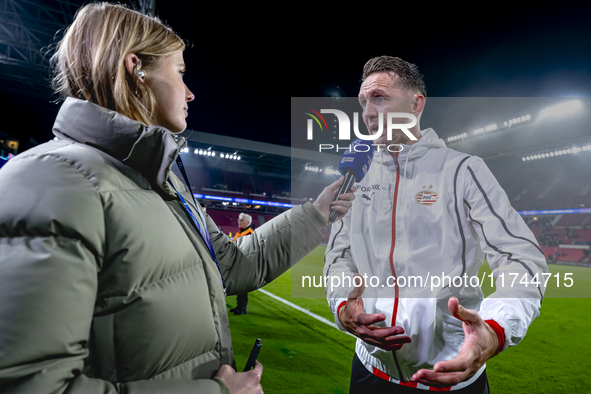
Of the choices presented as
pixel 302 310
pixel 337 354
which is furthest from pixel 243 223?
pixel 337 354

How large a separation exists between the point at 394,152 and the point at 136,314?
1.17m

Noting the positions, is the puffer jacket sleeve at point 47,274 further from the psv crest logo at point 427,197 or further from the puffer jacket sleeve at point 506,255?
the psv crest logo at point 427,197

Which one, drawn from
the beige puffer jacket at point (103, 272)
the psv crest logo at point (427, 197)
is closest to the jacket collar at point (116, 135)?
the beige puffer jacket at point (103, 272)

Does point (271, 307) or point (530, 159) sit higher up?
point (530, 159)

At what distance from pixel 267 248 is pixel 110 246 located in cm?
74

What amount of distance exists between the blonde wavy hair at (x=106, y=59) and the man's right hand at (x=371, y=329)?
3.29 ft

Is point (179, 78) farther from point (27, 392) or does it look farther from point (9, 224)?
point (27, 392)

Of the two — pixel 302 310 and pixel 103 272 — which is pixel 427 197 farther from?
pixel 302 310

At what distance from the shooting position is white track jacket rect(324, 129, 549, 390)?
101cm

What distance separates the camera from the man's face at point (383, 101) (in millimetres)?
1334

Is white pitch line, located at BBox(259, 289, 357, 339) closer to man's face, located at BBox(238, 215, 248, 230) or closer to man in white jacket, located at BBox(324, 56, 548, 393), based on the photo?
man's face, located at BBox(238, 215, 248, 230)

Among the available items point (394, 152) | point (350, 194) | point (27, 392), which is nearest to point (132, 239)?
point (27, 392)

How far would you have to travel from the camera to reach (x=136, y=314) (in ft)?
2.02

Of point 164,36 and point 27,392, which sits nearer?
point 27,392
